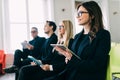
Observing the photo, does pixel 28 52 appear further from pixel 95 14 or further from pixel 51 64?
pixel 95 14

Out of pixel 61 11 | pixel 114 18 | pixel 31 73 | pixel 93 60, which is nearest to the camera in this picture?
pixel 93 60

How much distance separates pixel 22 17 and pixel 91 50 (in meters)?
6.14

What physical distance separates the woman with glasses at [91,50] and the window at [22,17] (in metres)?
5.74

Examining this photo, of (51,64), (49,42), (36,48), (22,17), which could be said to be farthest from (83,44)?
(22,17)

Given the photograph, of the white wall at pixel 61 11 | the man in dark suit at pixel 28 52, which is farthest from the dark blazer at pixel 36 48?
the white wall at pixel 61 11

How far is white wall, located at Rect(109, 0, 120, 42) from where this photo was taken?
889 cm

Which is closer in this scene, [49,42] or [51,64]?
[51,64]

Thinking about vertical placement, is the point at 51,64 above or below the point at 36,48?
below

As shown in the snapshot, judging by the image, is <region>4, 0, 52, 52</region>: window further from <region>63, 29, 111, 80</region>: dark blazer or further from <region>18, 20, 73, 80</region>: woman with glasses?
<region>63, 29, 111, 80</region>: dark blazer

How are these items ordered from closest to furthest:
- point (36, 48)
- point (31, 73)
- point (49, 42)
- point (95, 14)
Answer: point (95, 14)
point (31, 73)
point (49, 42)
point (36, 48)

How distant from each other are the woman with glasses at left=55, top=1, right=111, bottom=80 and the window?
18.8 feet

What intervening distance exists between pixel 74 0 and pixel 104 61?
260 inches

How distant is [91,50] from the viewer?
2.02 m

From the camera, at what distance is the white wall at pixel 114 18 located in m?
8.89
